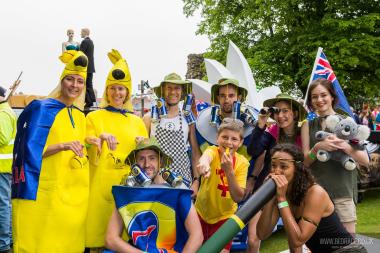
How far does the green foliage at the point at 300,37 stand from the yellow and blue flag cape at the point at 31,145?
14040 millimetres

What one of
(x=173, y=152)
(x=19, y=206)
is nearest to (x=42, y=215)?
(x=19, y=206)

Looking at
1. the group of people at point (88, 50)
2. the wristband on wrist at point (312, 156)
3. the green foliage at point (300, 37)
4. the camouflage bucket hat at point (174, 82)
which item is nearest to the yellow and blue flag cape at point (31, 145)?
the camouflage bucket hat at point (174, 82)

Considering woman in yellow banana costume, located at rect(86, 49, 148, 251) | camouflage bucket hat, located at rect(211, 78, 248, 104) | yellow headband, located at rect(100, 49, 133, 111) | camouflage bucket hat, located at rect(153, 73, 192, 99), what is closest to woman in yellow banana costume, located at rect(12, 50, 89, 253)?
woman in yellow banana costume, located at rect(86, 49, 148, 251)

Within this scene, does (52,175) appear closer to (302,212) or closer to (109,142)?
(109,142)

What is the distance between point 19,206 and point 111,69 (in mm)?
1334

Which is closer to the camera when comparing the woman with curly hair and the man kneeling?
the woman with curly hair

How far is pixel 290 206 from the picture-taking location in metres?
→ 2.96

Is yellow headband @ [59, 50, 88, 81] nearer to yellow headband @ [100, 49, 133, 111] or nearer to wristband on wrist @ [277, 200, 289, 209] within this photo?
yellow headband @ [100, 49, 133, 111]

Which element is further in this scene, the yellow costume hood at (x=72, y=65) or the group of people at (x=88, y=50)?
the group of people at (x=88, y=50)

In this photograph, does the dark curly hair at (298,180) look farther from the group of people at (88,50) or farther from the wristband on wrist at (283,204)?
the group of people at (88,50)

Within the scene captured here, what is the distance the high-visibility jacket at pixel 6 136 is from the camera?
5113 millimetres

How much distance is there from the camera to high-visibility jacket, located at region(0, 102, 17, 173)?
16.8 feet

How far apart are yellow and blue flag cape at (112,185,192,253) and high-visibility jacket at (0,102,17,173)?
2493mm

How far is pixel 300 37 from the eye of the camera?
56.7ft
